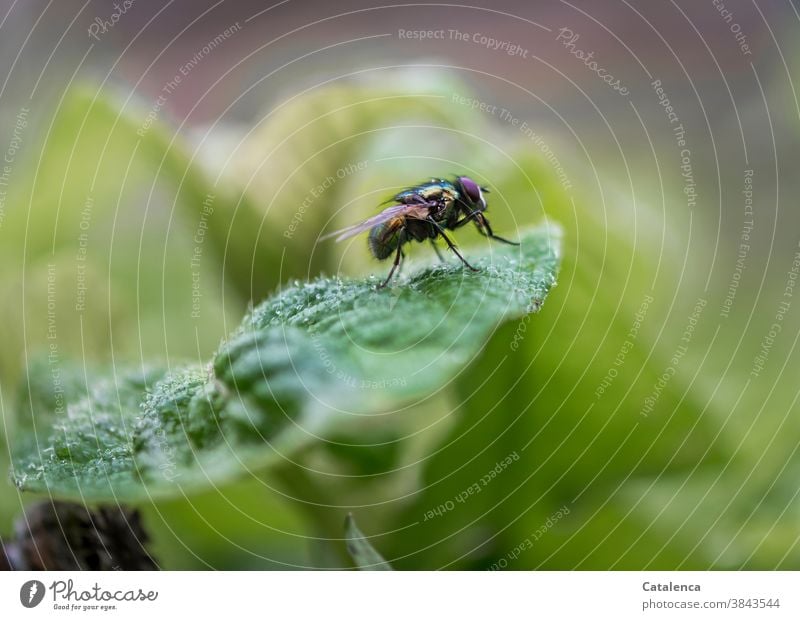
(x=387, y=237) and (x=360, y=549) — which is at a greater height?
(x=387, y=237)

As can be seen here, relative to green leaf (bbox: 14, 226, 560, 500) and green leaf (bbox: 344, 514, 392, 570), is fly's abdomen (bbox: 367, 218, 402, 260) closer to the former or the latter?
green leaf (bbox: 14, 226, 560, 500)

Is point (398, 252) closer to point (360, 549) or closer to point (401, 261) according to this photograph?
point (401, 261)

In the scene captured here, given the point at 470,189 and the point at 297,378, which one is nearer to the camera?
the point at 297,378

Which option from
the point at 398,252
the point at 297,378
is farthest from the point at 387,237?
the point at 297,378

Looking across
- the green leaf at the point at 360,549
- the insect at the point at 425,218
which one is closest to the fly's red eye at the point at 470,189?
the insect at the point at 425,218

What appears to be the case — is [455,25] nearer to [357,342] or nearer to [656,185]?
[656,185]
